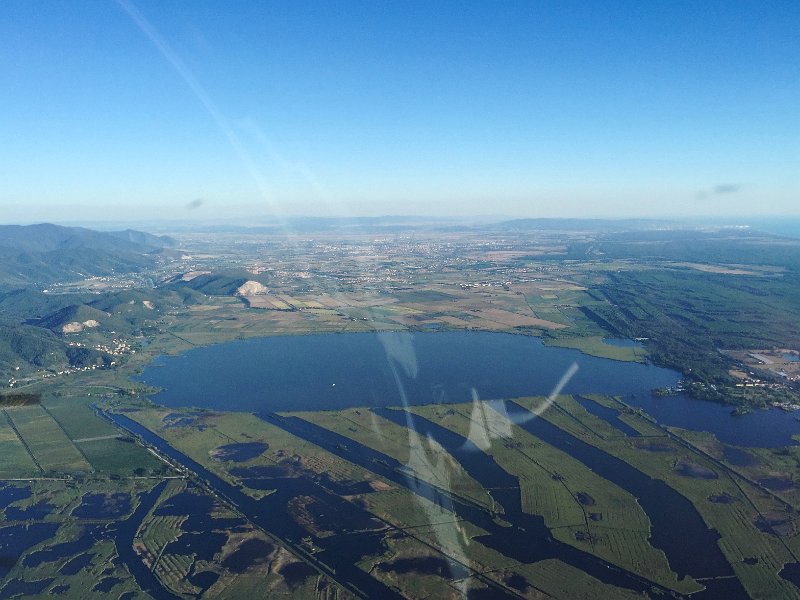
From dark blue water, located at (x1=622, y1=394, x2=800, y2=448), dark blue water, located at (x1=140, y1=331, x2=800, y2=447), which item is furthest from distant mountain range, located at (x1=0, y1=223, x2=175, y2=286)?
dark blue water, located at (x1=622, y1=394, x2=800, y2=448)

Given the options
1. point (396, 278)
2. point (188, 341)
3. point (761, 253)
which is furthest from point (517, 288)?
point (761, 253)

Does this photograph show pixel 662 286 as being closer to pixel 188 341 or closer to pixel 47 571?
pixel 188 341

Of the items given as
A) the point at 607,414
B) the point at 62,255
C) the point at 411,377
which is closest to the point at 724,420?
the point at 607,414

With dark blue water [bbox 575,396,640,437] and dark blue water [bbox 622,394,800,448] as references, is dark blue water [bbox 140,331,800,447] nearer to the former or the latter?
dark blue water [bbox 622,394,800,448]

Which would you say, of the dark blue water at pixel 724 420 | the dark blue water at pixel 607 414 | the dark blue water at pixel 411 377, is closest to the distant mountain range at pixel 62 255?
the dark blue water at pixel 411 377

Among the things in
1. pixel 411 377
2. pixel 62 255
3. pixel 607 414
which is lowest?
pixel 62 255

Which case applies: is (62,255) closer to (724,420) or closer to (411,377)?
(411,377)
